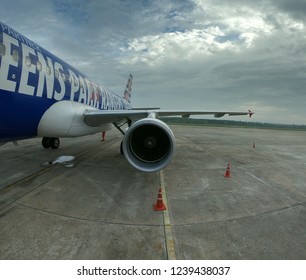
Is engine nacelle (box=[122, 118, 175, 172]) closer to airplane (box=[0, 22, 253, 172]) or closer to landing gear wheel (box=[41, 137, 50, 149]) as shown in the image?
airplane (box=[0, 22, 253, 172])

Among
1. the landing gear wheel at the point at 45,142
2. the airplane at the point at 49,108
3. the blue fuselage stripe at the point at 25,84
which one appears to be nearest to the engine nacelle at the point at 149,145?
the airplane at the point at 49,108

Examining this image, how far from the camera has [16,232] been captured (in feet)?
12.6

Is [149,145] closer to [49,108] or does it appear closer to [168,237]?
[49,108]

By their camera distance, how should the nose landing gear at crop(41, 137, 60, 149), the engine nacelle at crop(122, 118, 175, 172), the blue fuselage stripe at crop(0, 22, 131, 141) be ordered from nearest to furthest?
the blue fuselage stripe at crop(0, 22, 131, 141) < the engine nacelle at crop(122, 118, 175, 172) < the nose landing gear at crop(41, 137, 60, 149)

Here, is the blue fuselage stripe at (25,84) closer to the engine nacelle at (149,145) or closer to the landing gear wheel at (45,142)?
the engine nacelle at (149,145)

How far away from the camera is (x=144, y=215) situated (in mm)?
4719

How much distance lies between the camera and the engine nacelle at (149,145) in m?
6.05

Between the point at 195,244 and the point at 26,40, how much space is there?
19.9ft

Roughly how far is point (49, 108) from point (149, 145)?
2975 mm

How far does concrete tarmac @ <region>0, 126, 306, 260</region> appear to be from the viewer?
3506 millimetres

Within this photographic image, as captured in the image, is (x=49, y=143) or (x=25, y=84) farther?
(x=49, y=143)

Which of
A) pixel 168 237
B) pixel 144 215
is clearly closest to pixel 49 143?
pixel 144 215

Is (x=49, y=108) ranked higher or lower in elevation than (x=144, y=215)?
higher

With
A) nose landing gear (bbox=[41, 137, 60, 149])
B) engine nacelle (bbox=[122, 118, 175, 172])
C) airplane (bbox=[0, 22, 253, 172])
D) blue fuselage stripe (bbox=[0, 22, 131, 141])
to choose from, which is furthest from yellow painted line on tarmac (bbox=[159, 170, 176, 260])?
nose landing gear (bbox=[41, 137, 60, 149])
